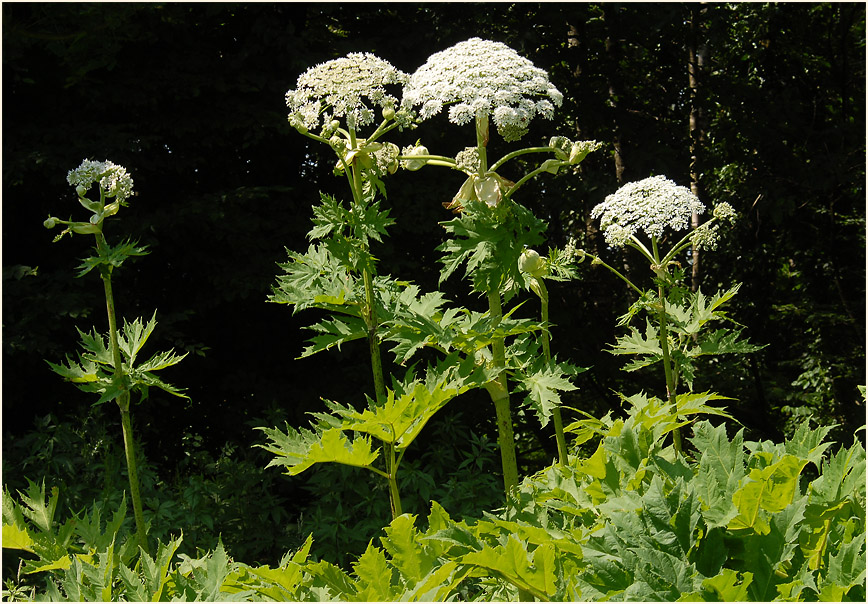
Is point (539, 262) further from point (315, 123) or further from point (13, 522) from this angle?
point (13, 522)

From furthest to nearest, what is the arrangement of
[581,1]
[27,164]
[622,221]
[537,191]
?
[537,191], [581,1], [27,164], [622,221]

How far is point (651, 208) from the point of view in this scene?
3000 mm

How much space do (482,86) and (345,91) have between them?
439 mm

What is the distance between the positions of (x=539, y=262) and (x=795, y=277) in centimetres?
765

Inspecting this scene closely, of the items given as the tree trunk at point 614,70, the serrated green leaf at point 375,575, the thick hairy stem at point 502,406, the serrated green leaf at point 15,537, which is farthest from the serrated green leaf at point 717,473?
the tree trunk at point 614,70

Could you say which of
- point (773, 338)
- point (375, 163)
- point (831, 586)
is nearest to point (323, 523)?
point (375, 163)

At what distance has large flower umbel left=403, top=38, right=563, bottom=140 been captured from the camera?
2.01 metres

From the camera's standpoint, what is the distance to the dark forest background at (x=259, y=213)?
17.2ft

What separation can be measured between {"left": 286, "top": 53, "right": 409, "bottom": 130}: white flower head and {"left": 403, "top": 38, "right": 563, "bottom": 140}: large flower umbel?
0.14 meters

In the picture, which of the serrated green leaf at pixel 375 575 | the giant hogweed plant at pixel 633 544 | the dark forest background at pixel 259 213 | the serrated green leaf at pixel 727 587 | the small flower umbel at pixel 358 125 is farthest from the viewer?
the dark forest background at pixel 259 213

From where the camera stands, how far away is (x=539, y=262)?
2211 millimetres

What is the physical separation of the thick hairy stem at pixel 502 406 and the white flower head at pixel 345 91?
697 mm

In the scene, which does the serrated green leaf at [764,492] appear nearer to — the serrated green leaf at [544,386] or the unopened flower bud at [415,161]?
the serrated green leaf at [544,386]

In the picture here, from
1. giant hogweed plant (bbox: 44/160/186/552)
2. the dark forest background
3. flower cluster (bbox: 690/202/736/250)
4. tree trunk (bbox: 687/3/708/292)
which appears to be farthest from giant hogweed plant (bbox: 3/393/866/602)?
tree trunk (bbox: 687/3/708/292)
